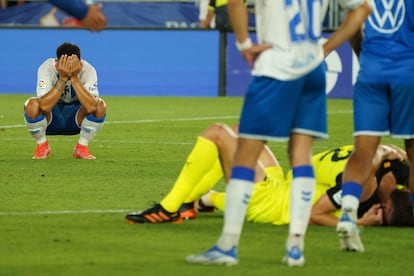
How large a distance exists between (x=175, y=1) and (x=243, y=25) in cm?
1820

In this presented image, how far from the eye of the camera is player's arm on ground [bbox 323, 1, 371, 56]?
7191 mm

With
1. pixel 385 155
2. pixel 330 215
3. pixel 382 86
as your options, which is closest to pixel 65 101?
pixel 330 215

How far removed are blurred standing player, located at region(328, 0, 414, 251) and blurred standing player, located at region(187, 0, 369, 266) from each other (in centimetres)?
75

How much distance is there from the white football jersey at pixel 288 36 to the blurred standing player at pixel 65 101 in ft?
19.3

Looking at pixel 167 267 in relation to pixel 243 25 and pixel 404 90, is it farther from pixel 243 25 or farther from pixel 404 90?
pixel 404 90

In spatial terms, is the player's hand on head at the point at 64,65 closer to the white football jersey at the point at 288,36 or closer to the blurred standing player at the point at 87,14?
the blurred standing player at the point at 87,14

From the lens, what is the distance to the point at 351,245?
24.5 ft

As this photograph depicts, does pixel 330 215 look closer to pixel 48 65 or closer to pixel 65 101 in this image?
pixel 48 65

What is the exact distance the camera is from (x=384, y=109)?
7.73 m

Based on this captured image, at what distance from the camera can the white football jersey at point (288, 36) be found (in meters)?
6.88

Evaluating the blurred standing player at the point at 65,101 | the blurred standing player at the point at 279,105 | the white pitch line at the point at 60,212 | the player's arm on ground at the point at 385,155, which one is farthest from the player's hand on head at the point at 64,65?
the blurred standing player at the point at 279,105

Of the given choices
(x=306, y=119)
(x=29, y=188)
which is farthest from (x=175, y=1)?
(x=306, y=119)

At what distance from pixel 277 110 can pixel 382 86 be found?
3.57 feet

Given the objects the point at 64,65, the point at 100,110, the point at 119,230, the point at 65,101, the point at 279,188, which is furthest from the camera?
the point at 65,101
